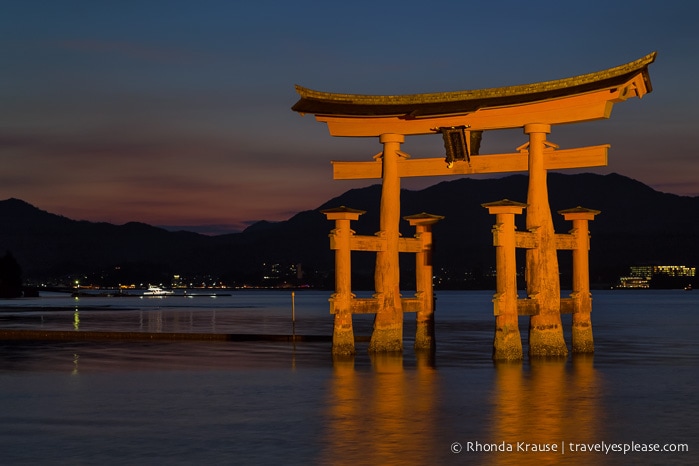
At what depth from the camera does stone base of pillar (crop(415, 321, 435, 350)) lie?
37656mm

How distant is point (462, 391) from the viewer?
A: 2733 centimetres

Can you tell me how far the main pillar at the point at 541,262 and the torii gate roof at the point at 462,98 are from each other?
1155mm

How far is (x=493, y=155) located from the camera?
32.6m

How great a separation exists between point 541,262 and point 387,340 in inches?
226

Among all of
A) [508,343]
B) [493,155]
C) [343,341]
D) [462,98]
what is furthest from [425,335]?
[462,98]

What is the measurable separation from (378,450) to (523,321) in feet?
239

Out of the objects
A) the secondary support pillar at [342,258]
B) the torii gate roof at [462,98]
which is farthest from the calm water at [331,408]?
the torii gate roof at [462,98]

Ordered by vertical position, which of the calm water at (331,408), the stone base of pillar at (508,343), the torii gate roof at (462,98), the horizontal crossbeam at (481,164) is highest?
the torii gate roof at (462,98)

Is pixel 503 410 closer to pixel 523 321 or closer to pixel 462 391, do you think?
pixel 462 391

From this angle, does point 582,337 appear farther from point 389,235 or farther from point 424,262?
point 389,235

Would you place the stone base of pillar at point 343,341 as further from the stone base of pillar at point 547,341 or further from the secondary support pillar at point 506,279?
the stone base of pillar at point 547,341

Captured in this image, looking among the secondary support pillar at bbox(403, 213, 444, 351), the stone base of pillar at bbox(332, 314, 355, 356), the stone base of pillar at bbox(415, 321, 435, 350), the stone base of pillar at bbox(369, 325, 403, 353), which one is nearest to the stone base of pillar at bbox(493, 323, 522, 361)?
the stone base of pillar at bbox(369, 325, 403, 353)

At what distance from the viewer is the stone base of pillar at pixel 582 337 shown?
35156 mm

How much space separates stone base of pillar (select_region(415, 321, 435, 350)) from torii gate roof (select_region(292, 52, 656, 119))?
27.3 ft
